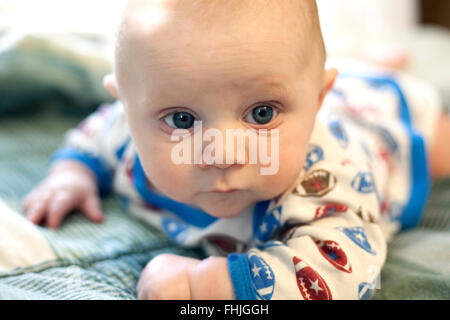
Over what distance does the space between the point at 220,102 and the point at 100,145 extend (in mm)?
546

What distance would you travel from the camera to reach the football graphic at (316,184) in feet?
2.36

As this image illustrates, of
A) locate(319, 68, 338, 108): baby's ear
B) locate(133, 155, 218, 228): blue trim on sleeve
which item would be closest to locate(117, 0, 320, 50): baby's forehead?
locate(319, 68, 338, 108): baby's ear

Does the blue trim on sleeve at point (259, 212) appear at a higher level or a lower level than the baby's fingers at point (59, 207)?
higher

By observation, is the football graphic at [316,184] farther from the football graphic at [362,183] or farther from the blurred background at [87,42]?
the blurred background at [87,42]

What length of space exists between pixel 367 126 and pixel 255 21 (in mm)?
586

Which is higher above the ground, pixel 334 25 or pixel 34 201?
pixel 334 25

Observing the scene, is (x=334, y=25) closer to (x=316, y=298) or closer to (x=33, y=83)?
(x=33, y=83)

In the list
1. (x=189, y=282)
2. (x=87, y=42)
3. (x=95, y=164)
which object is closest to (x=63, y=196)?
(x=95, y=164)

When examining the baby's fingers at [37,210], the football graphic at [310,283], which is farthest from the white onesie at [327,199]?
the baby's fingers at [37,210]

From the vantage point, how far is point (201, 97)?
0.59 metres

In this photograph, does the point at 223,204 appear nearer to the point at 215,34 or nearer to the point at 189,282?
the point at 189,282

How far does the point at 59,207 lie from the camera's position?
87 cm
